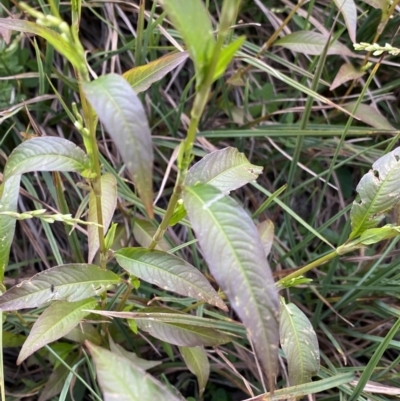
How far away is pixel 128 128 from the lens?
0.42 meters

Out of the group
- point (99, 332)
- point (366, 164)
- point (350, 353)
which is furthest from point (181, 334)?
point (366, 164)

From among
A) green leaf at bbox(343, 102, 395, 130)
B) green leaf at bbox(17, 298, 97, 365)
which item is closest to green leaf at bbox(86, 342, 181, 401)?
green leaf at bbox(17, 298, 97, 365)

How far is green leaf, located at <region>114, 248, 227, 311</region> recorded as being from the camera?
619 millimetres

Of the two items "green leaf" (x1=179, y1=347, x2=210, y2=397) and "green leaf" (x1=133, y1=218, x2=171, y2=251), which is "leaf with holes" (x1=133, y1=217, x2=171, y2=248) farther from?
"green leaf" (x1=179, y1=347, x2=210, y2=397)

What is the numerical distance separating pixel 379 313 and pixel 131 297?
0.52 meters

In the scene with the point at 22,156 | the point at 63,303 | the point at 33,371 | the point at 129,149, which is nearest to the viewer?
the point at 129,149

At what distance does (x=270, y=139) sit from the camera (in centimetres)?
115

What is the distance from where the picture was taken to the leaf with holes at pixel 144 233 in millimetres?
955

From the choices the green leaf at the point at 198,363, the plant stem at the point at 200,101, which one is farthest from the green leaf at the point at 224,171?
the green leaf at the point at 198,363

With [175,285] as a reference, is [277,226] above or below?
below

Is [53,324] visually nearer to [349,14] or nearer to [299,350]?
[299,350]

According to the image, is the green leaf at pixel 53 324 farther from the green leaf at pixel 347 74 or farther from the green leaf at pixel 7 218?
the green leaf at pixel 347 74

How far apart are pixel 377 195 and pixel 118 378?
0.41 m

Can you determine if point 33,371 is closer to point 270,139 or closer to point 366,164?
point 270,139
